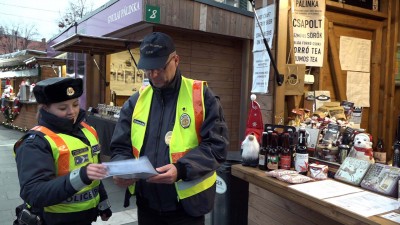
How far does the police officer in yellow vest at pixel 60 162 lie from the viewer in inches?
67.9

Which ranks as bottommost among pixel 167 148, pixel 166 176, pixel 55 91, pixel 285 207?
pixel 285 207

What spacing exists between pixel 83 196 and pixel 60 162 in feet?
0.89

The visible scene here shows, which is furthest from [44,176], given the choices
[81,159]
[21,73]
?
[21,73]

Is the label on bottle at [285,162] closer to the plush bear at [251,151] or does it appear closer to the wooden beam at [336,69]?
the plush bear at [251,151]

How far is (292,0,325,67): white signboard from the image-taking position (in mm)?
3494

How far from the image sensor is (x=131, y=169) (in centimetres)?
163

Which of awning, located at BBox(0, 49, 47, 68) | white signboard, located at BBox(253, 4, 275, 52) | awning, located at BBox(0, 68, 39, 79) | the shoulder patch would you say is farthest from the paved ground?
awning, located at BBox(0, 49, 47, 68)

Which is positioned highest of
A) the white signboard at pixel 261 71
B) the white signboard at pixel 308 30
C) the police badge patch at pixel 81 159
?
the white signboard at pixel 308 30

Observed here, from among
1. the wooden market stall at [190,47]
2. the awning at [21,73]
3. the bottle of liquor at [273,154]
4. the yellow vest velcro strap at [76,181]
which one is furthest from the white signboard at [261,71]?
the awning at [21,73]

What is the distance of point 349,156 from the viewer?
257 centimetres

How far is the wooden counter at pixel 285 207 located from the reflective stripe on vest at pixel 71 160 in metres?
1.26

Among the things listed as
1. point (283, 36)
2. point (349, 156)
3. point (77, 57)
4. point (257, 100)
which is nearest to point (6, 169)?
point (77, 57)

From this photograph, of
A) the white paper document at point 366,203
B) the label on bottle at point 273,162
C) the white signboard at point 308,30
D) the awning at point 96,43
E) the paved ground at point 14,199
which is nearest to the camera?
the white paper document at point 366,203

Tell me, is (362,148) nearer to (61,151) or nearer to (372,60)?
(61,151)
